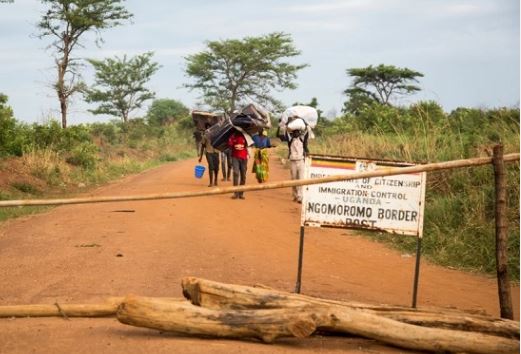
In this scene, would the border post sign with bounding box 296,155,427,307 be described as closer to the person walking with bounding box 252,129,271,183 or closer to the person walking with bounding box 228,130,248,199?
the person walking with bounding box 228,130,248,199

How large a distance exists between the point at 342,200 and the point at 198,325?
2.09 m

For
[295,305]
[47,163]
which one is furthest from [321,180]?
[47,163]

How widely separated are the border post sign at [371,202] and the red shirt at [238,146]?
30.7ft

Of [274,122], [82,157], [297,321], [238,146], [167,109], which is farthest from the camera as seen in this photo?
[167,109]

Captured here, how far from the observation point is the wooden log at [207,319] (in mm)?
5367

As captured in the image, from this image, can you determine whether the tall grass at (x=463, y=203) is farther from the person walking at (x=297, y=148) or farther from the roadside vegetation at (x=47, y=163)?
the roadside vegetation at (x=47, y=163)

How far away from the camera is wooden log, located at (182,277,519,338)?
5586 millimetres

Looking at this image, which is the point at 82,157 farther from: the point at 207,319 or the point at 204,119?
the point at 207,319

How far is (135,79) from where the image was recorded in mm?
51625

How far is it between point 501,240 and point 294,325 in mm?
1951

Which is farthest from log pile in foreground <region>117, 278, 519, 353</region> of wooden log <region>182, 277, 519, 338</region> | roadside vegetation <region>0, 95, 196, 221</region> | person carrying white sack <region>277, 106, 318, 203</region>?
person carrying white sack <region>277, 106, 318, 203</region>

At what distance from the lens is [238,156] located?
1628cm

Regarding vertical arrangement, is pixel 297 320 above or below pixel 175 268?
above

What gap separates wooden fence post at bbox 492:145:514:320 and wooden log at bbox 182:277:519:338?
1.17 feet
